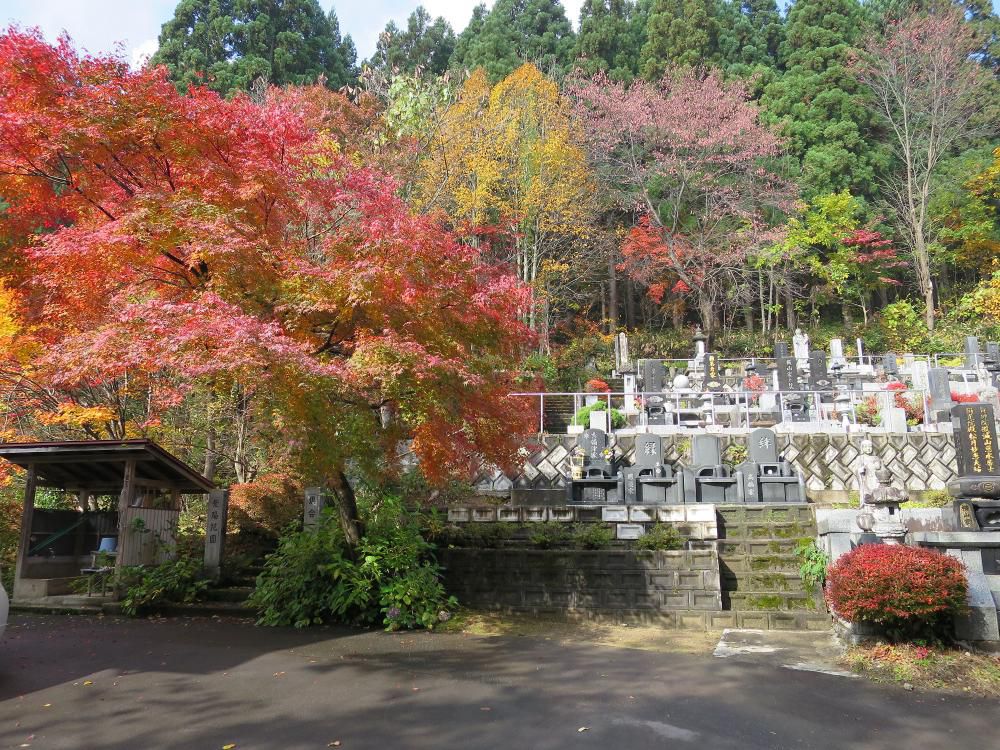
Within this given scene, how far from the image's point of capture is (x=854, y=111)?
3098 cm

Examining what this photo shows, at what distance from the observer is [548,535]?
11.1 meters

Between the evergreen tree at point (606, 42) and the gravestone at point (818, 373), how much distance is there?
63.2ft

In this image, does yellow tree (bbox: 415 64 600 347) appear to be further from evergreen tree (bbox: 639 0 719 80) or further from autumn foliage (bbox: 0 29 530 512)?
autumn foliage (bbox: 0 29 530 512)

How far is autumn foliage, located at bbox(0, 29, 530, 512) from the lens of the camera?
24.2 feet

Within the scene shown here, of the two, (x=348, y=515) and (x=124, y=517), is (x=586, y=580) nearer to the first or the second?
(x=348, y=515)

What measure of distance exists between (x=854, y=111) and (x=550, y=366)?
65.5 feet

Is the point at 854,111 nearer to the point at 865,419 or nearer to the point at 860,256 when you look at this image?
the point at 860,256

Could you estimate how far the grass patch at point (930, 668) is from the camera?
615cm

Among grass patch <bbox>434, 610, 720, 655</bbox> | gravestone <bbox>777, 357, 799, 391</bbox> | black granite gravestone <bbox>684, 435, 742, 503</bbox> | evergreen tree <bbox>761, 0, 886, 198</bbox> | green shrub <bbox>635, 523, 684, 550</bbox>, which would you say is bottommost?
grass patch <bbox>434, 610, 720, 655</bbox>

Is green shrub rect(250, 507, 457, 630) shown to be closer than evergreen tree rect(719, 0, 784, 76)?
Yes

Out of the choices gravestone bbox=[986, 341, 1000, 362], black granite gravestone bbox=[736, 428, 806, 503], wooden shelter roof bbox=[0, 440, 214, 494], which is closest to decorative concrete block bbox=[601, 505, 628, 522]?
black granite gravestone bbox=[736, 428, 806, 503]

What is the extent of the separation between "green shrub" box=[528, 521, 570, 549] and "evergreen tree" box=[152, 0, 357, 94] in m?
25.9

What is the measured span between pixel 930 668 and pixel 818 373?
14.8 meters

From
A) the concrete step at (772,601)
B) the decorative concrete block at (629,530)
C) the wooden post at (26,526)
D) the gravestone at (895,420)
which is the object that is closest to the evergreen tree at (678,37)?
the gravestone at (895,420)
